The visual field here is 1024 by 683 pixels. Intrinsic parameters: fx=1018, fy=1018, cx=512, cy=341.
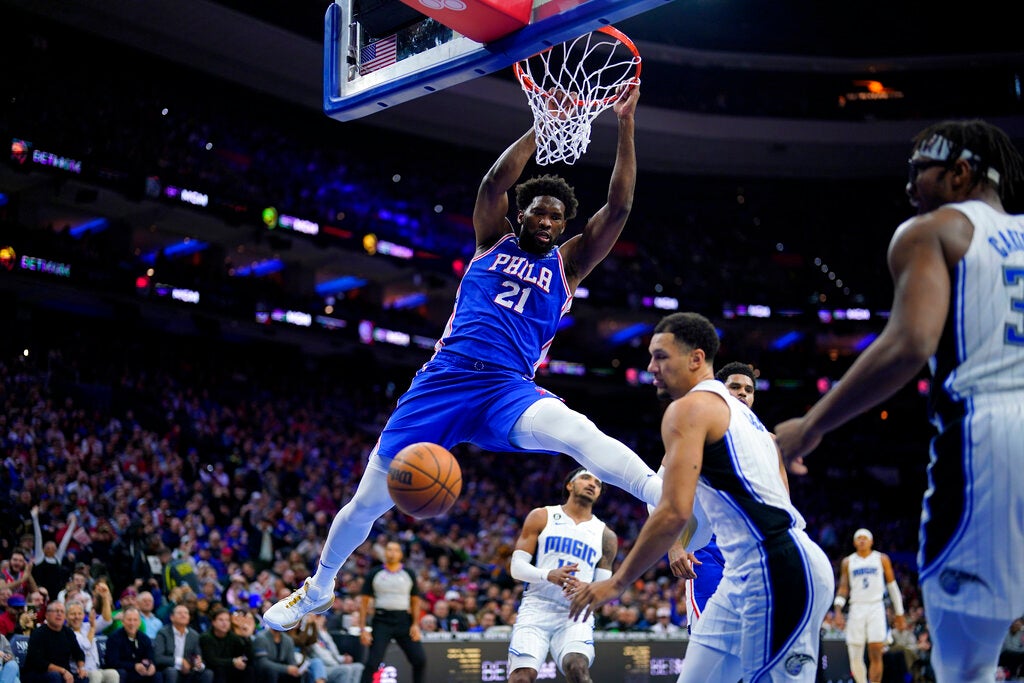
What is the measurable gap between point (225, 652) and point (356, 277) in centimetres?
1963

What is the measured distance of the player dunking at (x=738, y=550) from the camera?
3898mm

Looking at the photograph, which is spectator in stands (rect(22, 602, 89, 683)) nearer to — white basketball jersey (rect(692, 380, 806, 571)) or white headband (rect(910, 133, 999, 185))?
white basketball jersey (rect(692, 380, 806, 571))

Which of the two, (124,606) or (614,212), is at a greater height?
(614,212)

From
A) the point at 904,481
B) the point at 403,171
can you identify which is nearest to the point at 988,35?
the point at 904,481

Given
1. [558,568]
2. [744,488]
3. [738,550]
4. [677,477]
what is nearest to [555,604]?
[558,568]

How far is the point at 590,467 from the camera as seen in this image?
586cm

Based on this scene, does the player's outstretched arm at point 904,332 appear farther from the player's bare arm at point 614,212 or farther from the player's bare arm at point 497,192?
the player's bare arm at point 497,192

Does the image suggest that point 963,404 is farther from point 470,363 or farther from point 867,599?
point 867,599

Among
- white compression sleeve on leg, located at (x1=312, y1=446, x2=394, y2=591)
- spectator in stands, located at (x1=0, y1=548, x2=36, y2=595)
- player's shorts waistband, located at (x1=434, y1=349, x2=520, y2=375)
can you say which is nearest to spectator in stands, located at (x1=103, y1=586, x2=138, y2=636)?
spectator in stands, located at (x1=0, y1=548, x2=36, y2=595)

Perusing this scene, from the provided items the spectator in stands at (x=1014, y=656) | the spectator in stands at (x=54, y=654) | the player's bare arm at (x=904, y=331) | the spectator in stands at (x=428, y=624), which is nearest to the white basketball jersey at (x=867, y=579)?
the spectator in stands at (x=1014, y=656)

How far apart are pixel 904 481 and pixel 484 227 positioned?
31079 mm

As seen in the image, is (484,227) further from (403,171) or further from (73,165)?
(403,171)

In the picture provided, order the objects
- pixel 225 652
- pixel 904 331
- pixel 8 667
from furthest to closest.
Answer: pixel 225 652 < pixel 8 667 < pixel 904 331

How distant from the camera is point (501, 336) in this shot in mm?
6484
